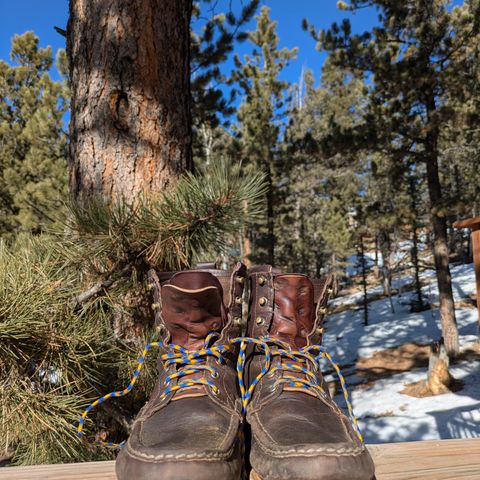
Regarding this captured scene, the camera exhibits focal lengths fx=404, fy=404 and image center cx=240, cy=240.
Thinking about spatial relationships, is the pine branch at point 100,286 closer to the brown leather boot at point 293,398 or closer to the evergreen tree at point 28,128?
the brown leather boot at point 293,398

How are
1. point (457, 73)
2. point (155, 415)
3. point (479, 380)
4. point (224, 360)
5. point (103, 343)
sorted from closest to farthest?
point (155, 415)
point (224, 360)
point (103, 343)
point (457, 73)
point (479, 380)

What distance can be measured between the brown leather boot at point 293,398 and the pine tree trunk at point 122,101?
724mm

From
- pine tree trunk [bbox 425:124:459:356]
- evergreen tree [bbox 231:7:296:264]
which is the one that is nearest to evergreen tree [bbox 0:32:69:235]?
evergreen tree [bbox 231:7:296:264]

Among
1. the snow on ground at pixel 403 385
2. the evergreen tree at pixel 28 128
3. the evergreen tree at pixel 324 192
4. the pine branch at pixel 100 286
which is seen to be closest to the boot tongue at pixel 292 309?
the pine branch at pixel 100 286

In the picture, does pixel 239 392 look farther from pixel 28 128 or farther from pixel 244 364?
pixel 28 128

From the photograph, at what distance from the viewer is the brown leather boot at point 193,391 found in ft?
2.43

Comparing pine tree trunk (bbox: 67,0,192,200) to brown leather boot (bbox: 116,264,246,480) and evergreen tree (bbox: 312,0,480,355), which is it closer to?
brown leather boot (bbox: 116,264,246,480)

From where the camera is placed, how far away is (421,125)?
996cm

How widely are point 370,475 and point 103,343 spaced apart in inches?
35.2

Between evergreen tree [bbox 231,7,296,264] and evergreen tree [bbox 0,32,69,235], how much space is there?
206 inches

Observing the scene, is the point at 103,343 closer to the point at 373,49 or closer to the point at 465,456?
the point at 465,456

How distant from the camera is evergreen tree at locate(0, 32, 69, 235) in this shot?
28.0 feet

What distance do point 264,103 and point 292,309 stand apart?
519 inches

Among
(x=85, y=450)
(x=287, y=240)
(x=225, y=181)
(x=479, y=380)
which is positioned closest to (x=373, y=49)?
(x=479, y=380)
